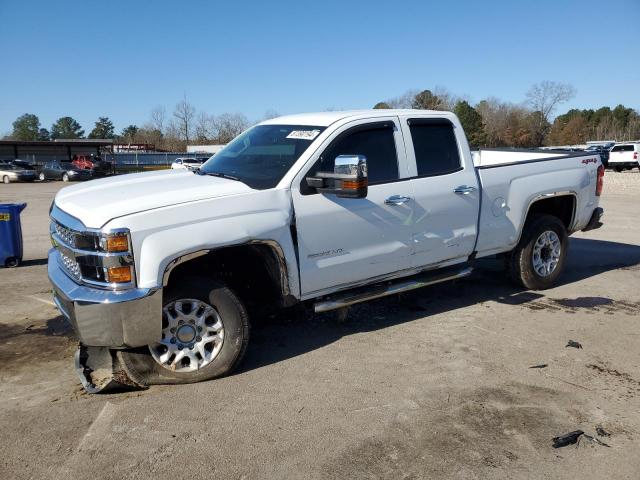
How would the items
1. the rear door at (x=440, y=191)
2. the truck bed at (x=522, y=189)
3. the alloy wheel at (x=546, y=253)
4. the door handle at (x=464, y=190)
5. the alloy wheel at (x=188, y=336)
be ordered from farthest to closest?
1. the alloy wheel at (x=546, y=253)
2. the truck bed at (x=522, y=189)
3. the door handle at (x=464, y=190)
4. the rear door at (x=440, y=191)
5. the alloy wheel at (x=188, y=336)

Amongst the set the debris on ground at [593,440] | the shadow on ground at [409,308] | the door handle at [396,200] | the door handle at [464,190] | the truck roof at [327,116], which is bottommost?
the debris on ground at [593,440]

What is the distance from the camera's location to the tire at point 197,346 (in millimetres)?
4062

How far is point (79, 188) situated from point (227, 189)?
147cm

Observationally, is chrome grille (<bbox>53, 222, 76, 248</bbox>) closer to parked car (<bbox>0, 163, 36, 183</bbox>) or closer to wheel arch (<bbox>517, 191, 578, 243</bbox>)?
wheel arch (<bbox>517, 191, 578, 243</bbox>)

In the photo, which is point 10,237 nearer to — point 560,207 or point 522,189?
point 522,189

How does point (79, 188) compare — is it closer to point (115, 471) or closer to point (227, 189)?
point (227, 189)

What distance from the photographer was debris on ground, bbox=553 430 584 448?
130 inches

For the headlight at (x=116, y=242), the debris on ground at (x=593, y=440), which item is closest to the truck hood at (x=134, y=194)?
the headlight at (x=116, y=242)

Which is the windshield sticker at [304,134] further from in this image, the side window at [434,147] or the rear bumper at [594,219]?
the rear bumper at [594,219]

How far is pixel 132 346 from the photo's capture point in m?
3.84

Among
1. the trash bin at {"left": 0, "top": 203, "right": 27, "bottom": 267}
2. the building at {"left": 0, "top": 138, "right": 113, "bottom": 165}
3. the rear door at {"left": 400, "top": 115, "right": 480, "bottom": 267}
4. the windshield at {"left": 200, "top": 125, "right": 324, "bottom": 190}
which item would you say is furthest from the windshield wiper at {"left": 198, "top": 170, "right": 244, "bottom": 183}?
the building at {"left": 0, "top": 138, "right": 113, "bottom": 165}

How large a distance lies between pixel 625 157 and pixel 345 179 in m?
35.2

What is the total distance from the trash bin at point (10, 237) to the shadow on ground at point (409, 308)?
191 inches

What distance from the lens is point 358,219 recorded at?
15.4ft
